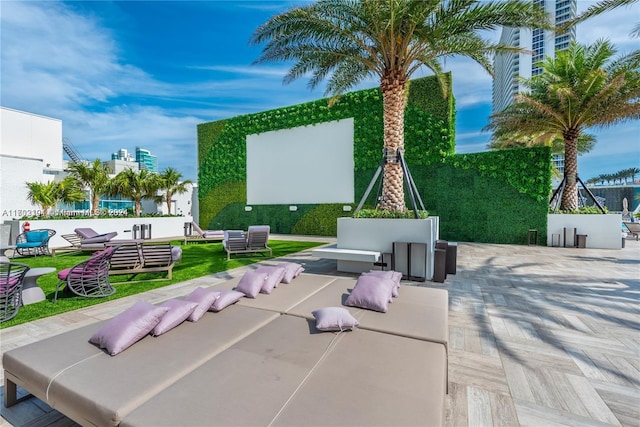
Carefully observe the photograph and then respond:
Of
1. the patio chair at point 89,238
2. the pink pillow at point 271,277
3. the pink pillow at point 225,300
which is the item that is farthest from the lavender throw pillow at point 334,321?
the patio chair at point 89,238

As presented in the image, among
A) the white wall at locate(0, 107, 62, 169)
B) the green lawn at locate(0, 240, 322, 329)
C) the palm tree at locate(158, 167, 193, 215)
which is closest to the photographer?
the green lawn at locate(0, 240, 322, 329)

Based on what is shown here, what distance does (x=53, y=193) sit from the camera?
1266 centimetres

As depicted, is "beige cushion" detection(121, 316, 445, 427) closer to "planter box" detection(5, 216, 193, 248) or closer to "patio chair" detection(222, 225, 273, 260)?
"patio chair" detection(222, 225, 273, 260)

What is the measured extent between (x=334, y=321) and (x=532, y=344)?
106 inches

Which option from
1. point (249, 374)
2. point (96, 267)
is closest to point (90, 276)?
point (96, 267)

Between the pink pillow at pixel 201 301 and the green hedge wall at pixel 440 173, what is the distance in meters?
12.4

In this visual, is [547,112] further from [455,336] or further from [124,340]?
[124,340]

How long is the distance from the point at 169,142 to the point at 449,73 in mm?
25139

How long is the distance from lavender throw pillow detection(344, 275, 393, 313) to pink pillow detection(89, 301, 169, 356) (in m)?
2.12

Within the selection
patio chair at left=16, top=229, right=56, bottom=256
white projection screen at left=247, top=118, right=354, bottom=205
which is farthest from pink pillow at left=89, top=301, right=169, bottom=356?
white projection screen at left=247, top=118, right=354, bottom=205

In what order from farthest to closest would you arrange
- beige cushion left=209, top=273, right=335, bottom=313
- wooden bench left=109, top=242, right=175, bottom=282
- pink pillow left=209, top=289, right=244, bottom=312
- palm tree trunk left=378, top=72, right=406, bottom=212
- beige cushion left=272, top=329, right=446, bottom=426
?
palm tree trunk left=378, top=72, right=406, bottom=212 → wooden bench left=109, top=242, right=175, bottom=282 → beige cushion left=209, top=273, right=335, bottom=313 → pink pillow left=209, top=289, right=244, bottom=312 → beige cushion left=272, top=329, right=446, bottom=426

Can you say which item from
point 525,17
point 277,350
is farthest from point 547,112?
point 277,350

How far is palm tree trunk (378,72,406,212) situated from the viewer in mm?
7719

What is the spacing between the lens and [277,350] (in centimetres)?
232
